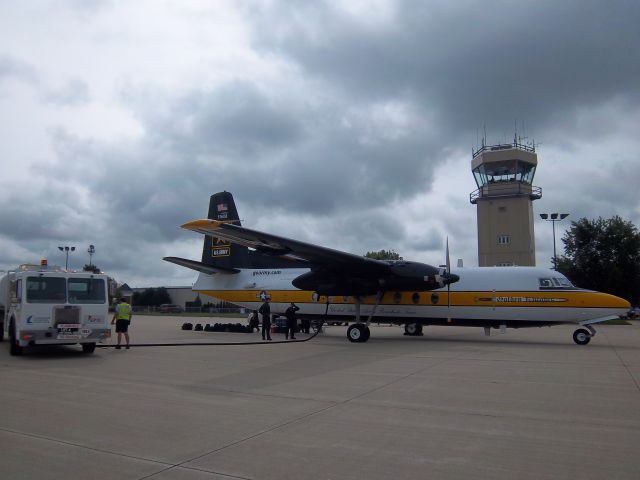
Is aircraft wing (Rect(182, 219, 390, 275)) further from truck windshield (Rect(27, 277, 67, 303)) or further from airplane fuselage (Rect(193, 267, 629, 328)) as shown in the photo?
truck windshield (Rect(27, 277, 67, 303))

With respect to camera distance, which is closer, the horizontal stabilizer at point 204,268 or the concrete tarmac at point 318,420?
the concrete tarmac at point 318,420

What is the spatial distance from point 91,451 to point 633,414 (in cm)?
717

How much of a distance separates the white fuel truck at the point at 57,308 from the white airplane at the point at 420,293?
11.6 ft

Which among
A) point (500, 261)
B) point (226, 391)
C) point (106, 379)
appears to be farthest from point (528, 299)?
point (500, 261)

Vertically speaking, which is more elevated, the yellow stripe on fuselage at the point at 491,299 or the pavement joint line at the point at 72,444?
the yellow stripe on fuselage at the point at 491,299

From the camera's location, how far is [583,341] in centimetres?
1864

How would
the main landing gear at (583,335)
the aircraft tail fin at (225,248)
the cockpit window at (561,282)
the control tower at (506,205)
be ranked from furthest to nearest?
the control tower at (506,205) → the aircraft tail fin at (225,248) → the cockpit window at (561,282) → the main landing gear at (583,335)

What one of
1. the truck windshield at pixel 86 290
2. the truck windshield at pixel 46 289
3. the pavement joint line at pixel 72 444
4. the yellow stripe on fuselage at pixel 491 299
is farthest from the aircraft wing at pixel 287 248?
the pavement joint line at pixel 72 444

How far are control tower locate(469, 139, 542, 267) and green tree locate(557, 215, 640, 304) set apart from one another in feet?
13.3

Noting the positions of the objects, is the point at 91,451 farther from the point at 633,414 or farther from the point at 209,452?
the point at 633,414

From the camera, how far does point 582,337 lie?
18672mm

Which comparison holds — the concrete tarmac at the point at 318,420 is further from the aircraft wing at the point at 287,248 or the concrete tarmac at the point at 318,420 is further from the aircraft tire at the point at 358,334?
the aircraft tire at the point at 358,334

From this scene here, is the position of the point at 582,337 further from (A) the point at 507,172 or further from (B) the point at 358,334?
(A) the point at 507,172

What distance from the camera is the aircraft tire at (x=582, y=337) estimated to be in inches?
731
